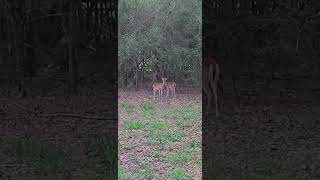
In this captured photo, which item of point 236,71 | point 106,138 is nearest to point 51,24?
point 236,71

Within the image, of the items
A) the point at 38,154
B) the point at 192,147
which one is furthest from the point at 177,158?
the point at 38,154

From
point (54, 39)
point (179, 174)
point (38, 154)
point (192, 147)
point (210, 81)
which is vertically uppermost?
point (54, 39)

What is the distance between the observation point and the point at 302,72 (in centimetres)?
749

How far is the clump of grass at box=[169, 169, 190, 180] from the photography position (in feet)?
9.18

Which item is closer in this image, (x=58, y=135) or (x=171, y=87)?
(x=171, y=87)

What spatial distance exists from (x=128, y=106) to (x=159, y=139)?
1.21ft

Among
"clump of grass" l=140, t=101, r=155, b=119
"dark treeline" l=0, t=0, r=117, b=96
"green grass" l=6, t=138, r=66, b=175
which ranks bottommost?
"green grass" l=6, t=138, r=66, b=175

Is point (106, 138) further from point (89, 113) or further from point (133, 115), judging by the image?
point (133, 115)

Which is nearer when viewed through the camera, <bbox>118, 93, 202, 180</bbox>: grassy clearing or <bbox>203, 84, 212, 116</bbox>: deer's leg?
<bbox>118, 93, 202, 180</bbox>: grassy clearing

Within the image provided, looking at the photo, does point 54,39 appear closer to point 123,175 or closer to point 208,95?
point 208,95

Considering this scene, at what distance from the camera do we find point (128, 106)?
2.94 meters

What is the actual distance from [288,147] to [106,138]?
1272mm

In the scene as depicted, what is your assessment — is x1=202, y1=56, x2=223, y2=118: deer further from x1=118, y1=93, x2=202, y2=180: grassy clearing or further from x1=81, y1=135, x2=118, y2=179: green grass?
x1=118, y1=93, x2=202, y2=180: grassy clearing

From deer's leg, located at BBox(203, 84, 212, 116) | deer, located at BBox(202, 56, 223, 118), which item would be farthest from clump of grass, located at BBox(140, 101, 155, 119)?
deer's leg, located at BBox(203, 84, 212, 116)
